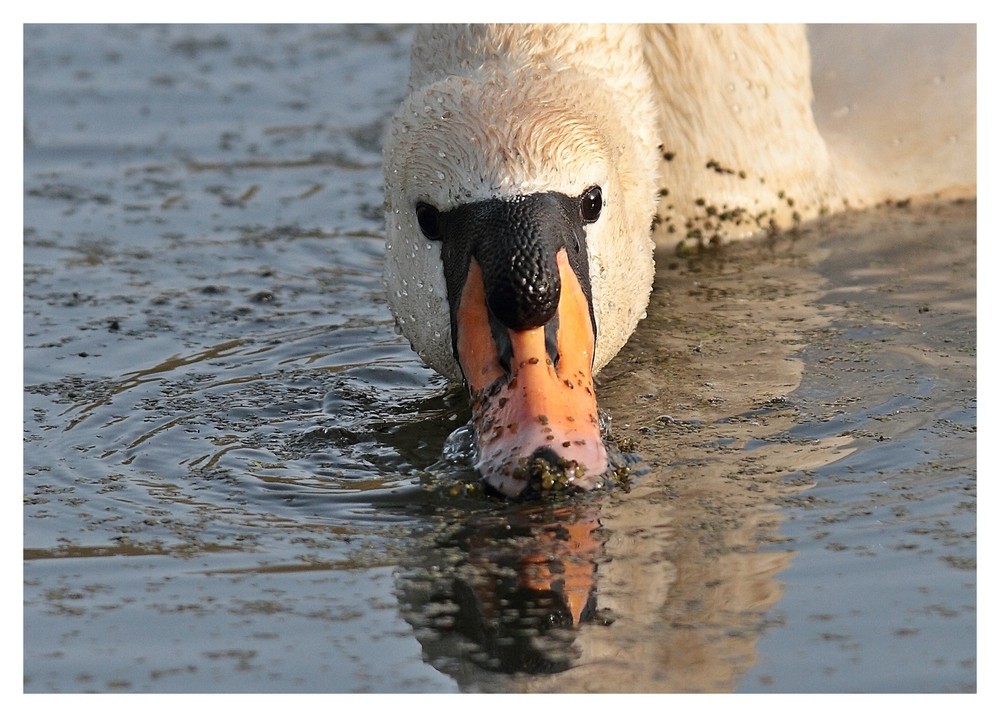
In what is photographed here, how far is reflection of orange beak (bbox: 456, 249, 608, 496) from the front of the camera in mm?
5598

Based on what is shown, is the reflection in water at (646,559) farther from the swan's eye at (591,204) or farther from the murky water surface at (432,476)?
the swan's eye at (591,204)

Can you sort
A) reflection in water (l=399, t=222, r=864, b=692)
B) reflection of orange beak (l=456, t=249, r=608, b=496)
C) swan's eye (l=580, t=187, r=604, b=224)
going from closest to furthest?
reflection in water (l=399, t=222, r=864, b=692)
reflection of orange beak (l=456, t=249, r=608, b=496)
swan's eye (l=580, t=187, r=604, b=224)

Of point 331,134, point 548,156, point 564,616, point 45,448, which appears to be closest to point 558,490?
point 564,616

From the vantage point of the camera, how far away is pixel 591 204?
6.18m

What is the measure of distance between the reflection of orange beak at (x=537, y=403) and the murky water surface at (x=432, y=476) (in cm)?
17

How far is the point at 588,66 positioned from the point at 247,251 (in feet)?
10.4

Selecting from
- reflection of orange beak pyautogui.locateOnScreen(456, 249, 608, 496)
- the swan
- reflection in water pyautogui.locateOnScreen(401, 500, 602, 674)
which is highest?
the swan

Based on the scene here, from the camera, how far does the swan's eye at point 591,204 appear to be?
6.13m

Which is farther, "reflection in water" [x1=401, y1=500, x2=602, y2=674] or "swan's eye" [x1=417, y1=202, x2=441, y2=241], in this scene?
"swan's eye" [x1=417, y1=202, x2=441, y2=241]

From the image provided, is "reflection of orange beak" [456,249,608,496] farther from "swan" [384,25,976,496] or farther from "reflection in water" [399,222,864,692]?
"reflection in water" [399,222,864,692]

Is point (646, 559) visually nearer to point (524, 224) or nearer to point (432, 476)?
point (432, 476)

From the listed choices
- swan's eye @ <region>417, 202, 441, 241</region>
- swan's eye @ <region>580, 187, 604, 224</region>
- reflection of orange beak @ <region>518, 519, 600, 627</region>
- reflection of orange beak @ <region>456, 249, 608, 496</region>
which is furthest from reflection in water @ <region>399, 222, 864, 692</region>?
swan's eye @ <region>417, 202, 441, 241</region>

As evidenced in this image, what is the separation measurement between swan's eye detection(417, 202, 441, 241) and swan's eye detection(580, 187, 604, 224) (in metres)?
0.55

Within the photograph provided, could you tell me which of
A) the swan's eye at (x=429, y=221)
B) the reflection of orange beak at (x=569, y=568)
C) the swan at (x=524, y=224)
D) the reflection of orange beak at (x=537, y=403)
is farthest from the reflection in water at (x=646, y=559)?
the swan's eye at (x=429, y=221)
